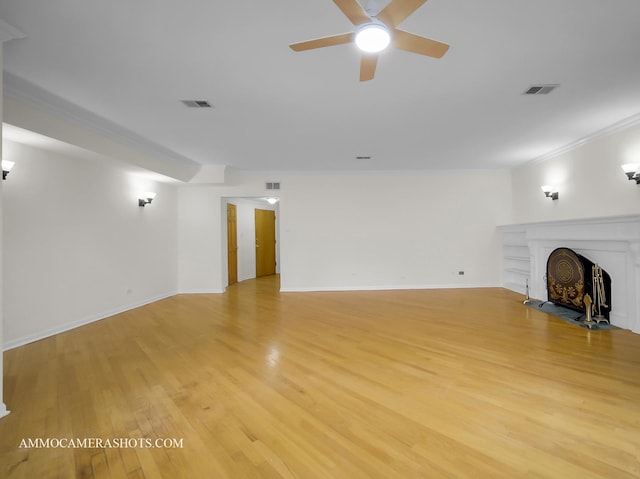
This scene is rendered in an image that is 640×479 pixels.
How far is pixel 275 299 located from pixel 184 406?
12.1 ft

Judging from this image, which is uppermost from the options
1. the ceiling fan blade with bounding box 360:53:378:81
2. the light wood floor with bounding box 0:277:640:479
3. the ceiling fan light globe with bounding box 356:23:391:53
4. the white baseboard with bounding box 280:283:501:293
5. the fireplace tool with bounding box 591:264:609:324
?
the ceiling fan blade with bounding box 360:53:378:81

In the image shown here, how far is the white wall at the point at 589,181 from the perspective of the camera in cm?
393

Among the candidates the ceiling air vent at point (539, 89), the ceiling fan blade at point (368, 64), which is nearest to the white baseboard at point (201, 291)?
the ceiling fan blade at point (368, 64)

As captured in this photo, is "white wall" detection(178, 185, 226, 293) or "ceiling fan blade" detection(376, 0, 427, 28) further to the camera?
"white wall" detection(178, 185, 226, 293)

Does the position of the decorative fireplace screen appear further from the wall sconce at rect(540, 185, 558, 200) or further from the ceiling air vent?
the ceiling air vent

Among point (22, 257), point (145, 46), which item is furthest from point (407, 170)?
point (22, 257)

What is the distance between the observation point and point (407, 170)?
21.9 feet

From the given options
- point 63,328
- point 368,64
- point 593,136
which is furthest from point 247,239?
point 593,136

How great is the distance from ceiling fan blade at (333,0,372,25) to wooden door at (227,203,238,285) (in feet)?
20.9

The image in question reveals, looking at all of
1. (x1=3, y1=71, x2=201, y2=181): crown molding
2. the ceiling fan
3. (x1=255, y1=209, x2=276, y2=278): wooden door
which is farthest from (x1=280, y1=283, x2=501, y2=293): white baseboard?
the ceiling fan

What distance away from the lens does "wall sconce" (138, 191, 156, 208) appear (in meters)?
5.32

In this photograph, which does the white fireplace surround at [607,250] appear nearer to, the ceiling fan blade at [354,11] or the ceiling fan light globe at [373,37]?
the ceiling fan light globe at [373,37]

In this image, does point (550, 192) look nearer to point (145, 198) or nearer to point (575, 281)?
point (575, 281)

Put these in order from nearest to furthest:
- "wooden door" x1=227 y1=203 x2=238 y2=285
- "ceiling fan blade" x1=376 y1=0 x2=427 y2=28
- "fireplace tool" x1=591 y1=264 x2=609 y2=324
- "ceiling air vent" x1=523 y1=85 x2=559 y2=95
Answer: "ceiling fan blade" x1=376 y1=0 x2=427 y2=28 < "ceiling air vent" x1=523 y1=85 x2=559 y2=95 < "fireplace tool" x1=591 y1=264 x2=609 y2=324 < "wooden door" x1=227 y1=203 x2=238 y2=285
